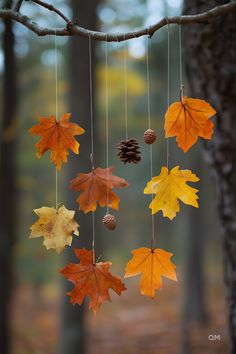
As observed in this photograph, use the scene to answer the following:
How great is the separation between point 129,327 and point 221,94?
7.89 metres

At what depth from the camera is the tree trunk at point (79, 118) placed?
4.16 m

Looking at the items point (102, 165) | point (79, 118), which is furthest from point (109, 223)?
point (102, 165)

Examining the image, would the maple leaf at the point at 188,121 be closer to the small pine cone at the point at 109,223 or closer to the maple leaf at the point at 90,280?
the small pine cone at the point at 109,223

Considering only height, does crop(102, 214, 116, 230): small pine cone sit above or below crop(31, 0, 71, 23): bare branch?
below

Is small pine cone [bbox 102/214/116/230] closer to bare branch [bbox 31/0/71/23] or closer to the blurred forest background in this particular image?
bare branch [bbox 31/0/71/23]

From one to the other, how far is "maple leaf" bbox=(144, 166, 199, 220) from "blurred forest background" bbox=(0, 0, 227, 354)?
5.44 ft

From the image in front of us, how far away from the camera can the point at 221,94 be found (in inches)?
78.0

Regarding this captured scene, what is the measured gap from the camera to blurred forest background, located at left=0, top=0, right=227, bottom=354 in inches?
172

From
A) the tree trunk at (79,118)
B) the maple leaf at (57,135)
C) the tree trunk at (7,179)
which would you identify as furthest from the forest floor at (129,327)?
the maple leaf at (57,135)

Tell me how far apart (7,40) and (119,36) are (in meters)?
3.75

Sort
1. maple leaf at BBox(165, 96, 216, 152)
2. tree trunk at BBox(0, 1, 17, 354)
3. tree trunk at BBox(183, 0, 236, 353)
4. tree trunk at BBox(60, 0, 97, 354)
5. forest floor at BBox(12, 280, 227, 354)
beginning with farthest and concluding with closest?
1. forest floor at BBox(12, 280, 227, 354)
2. tree trunk at BBox(0, 1, 17, 354)
3. tree trunk at BBox(60, 0, 97, 354)
4. tree trunk at BBox(183, 0, 236, 353)
5. maple leaf at BBox(165, 96, 216, 152)

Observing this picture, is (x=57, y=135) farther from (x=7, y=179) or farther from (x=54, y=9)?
(x=7, y=179)

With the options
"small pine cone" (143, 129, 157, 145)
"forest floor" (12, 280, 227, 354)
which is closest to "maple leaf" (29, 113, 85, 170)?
"small pine cone" (143, 129, 157, 145)

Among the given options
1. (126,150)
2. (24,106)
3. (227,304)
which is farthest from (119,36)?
(24,106)
